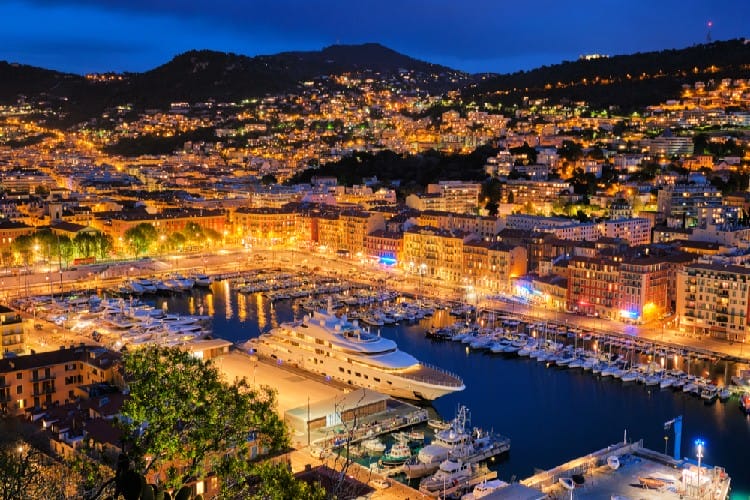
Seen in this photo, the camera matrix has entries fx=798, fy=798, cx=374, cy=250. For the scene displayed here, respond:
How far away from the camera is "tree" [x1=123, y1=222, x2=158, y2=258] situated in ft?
151

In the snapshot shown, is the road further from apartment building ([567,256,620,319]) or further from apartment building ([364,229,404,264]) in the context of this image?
apartment building ([364,229,404,264])

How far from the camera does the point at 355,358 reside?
22.6 metres

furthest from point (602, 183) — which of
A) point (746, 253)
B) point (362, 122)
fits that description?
point (362, 122)

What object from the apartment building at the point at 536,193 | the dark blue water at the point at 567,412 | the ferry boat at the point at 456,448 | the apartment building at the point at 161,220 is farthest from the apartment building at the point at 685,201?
the ferry boat at the point at 456,448

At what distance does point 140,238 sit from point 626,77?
6410 centimetres

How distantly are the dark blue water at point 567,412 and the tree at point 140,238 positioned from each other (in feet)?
75.7

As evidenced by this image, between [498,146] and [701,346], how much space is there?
155ft

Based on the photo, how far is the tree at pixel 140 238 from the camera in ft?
151

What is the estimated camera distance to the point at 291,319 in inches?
1255

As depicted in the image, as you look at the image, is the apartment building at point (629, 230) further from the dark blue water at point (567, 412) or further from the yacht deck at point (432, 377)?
the yacht deck at point (432, 377)

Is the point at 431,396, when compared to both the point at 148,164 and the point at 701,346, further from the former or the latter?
the point at 148,164

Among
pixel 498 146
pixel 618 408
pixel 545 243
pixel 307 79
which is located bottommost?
pixel 618 408

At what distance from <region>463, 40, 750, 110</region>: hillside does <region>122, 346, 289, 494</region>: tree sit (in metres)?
78.5

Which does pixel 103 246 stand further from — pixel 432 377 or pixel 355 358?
pixel 432 377
